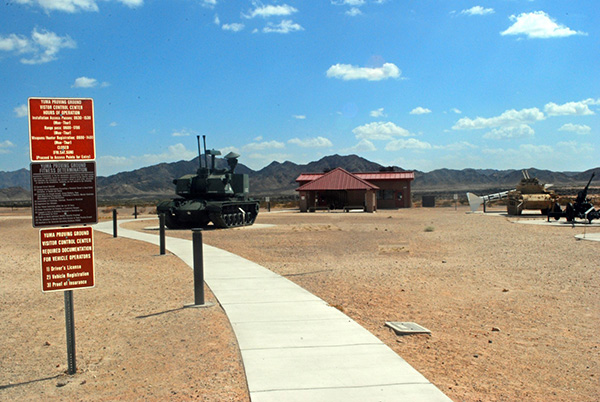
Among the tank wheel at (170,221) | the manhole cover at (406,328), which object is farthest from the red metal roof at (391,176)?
the manhole cover at (406,328)

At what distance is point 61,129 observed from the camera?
5750mm

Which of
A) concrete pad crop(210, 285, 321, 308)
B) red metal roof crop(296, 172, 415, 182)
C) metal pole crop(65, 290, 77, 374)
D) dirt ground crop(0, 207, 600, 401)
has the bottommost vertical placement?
dirt ground crop(0, 207, 600, 401)

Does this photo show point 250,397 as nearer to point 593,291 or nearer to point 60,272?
point 60,272

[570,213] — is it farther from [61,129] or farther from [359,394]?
[61,129]

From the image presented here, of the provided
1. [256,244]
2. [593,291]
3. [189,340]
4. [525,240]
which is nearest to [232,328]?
[189,340]

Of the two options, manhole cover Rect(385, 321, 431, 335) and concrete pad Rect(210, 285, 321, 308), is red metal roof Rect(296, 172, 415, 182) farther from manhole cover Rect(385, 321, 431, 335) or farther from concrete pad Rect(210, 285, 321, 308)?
manhole cover Rect(385, 321, 431, 335)

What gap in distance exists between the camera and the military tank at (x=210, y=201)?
25391mm

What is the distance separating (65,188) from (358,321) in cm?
410

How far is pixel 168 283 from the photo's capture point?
436 inches

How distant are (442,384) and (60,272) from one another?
3929mm

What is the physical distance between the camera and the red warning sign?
576 cm

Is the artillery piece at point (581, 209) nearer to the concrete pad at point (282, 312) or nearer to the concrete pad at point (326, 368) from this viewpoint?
the concrete pad at point (282, 312)

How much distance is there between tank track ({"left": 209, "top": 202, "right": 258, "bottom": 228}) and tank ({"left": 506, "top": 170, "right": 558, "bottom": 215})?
16.6 m

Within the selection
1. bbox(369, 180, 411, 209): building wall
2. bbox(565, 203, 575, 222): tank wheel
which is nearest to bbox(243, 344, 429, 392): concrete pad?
bbox(565, 203, 575, 222): tank wheel
